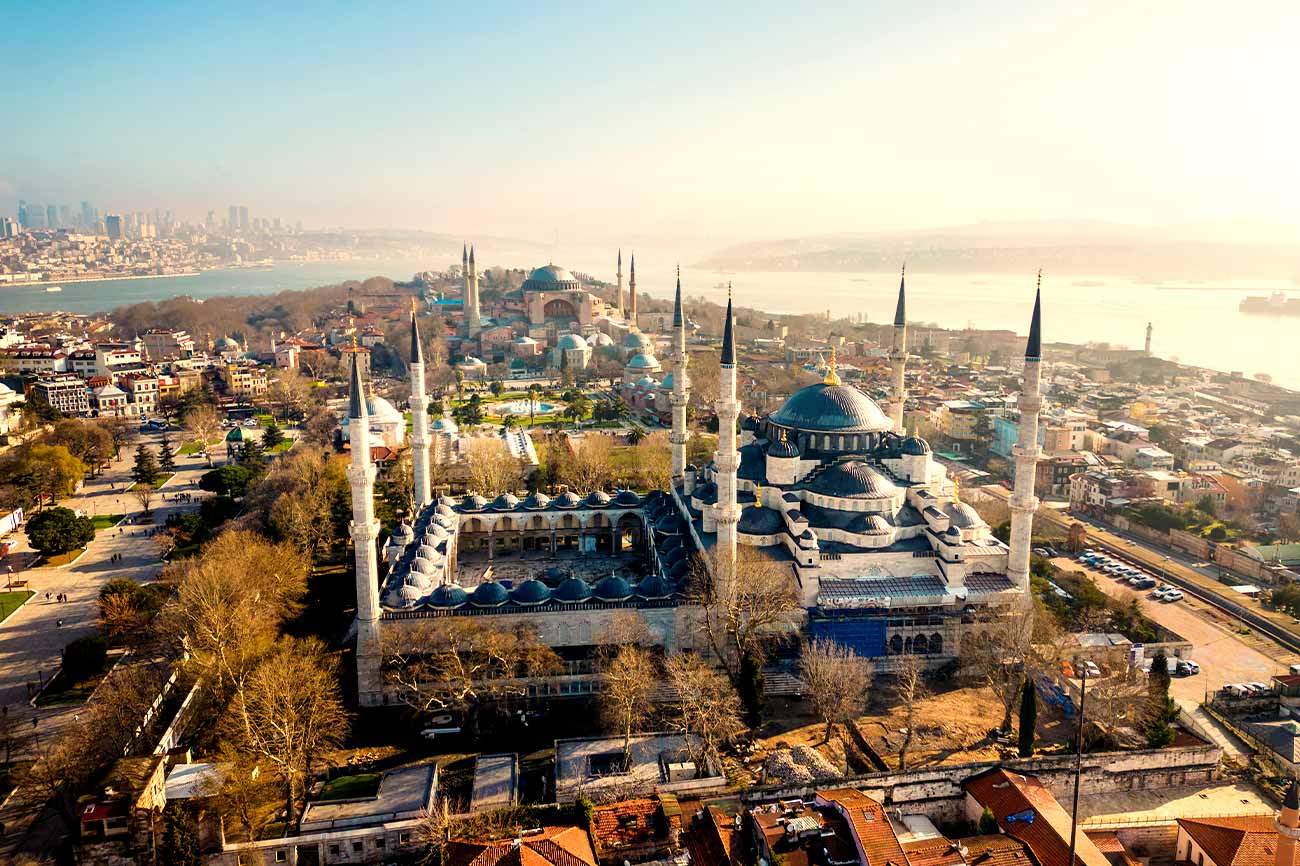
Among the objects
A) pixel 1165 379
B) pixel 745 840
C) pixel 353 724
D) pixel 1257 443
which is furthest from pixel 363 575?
pixel 1165 379

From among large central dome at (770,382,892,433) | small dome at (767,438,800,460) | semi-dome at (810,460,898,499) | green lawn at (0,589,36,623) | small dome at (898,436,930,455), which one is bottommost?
green lawn at (0,589,36,623)

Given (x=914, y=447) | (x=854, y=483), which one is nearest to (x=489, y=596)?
(x=854, y=483)

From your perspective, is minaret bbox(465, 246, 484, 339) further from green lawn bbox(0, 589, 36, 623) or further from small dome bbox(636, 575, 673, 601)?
small dome bbox(636, 575, 673, 601)

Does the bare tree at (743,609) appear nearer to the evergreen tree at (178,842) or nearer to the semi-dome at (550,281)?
the evergreen tree at (178,842)

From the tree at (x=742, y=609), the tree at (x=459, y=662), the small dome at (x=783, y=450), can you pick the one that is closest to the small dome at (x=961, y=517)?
the small dome at (x=783, y=450)

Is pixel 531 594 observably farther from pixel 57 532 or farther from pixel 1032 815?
pixel 57 532

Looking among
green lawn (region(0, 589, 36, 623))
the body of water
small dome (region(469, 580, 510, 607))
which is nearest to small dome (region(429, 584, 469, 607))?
small dome (region(469, 580, 510, 607))
